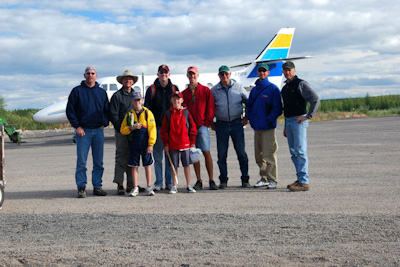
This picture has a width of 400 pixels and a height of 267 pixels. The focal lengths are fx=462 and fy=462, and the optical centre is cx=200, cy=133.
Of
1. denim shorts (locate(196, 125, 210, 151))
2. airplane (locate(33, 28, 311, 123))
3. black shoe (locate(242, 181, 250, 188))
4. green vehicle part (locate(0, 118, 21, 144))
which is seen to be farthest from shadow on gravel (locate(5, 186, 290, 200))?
airplane (locate(33, 28, 311, 123))

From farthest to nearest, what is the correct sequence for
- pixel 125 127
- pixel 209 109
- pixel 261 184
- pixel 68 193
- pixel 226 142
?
pixel 226 142 → pixel 261 184 → pixel 68 193 → pixel 209 109 → pixel 125 127

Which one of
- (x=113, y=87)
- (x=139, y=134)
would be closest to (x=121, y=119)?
Result: (x=139, y=134)

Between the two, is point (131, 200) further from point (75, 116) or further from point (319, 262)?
point (319, 262)

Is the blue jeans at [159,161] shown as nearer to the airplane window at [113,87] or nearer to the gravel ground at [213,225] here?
the gravel ground at [213,225]

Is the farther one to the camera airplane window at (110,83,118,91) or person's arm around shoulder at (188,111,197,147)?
airplane window at (110,83,118,91)

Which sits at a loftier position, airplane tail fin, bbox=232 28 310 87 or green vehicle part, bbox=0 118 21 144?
airplane tail fin, bbox=232 28 310 87

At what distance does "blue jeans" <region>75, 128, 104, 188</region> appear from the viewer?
28.6 feet

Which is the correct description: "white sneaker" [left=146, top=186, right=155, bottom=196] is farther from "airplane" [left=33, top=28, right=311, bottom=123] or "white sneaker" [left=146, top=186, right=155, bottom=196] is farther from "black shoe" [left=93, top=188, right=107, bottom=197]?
"airplane" [left=33, top=28, right=311, bottom=123]

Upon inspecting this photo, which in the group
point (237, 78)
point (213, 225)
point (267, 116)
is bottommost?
point (213, 225)

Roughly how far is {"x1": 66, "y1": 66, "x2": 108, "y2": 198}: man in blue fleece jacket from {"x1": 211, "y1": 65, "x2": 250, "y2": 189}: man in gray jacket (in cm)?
230

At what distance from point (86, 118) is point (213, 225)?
377 cm

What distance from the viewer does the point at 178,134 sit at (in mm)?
8672

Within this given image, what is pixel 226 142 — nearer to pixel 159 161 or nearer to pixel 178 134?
pixel 178 134

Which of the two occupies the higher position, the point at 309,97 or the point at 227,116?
the point at 309,97
